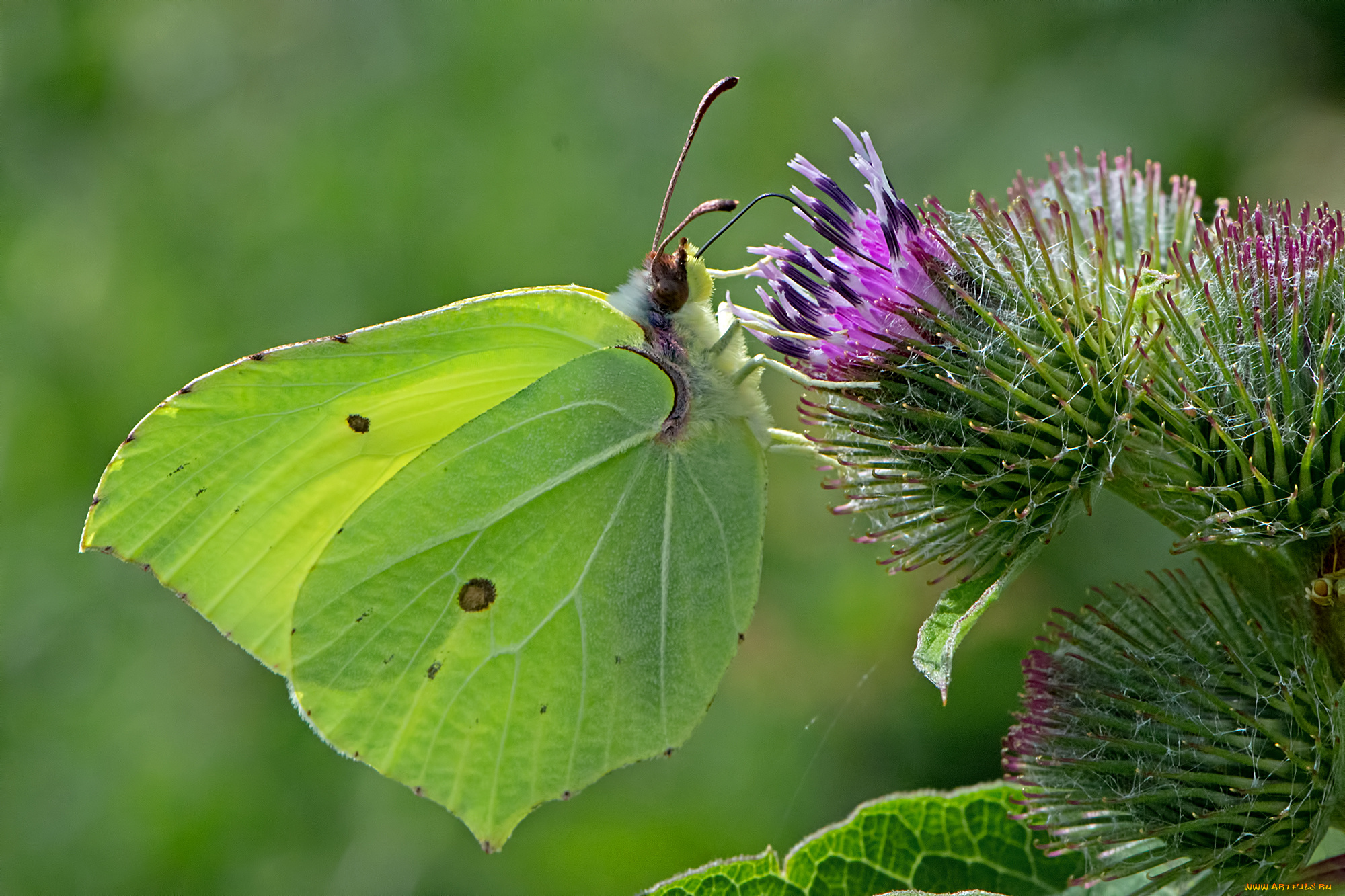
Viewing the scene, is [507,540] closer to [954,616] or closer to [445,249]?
[954,616]

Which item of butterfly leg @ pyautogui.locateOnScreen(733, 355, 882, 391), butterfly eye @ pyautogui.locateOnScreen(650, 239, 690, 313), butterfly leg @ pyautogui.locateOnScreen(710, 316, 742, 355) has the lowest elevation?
butterfly leg @ pyautogui.locateOnScreen(733, 355, 882, 391)

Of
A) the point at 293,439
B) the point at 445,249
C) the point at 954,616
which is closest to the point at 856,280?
the point at 954,616

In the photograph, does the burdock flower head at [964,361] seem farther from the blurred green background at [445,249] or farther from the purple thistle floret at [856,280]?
the blurred green background at [445,249]

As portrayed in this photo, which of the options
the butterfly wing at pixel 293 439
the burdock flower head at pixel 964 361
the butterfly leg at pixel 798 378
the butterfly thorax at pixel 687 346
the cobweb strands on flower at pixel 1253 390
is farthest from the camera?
the butterfly thorax at pixel 687 346

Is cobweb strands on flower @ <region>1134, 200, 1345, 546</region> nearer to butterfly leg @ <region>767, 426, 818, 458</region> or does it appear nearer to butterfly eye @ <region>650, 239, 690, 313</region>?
butterfly leg @ <region>767, 426, 818, 458</region>

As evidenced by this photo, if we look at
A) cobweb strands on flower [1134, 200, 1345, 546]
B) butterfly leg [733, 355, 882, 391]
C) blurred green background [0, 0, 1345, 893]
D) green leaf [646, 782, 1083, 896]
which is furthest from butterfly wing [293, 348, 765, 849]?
blurred green background [0, 0, 1345, 893]

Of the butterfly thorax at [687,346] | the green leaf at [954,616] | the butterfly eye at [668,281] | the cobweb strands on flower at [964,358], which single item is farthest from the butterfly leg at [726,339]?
the green leaf at [954,616]

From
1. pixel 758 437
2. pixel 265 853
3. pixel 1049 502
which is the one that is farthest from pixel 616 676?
pixel 265 853

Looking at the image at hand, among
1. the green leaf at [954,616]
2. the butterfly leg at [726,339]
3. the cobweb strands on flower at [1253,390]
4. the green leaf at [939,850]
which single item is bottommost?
the green leaf at [939,850]
